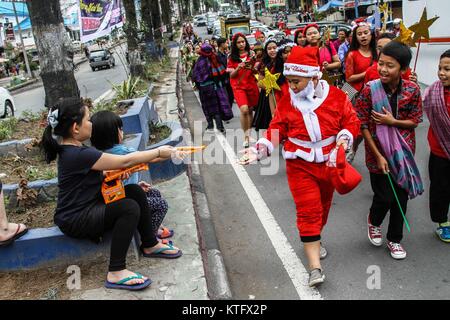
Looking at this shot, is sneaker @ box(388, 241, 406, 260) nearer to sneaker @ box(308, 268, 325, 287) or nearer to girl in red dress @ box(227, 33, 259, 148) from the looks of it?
sneaker @ box(308, 268, 325, 287)

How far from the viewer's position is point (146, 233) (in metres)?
3.72

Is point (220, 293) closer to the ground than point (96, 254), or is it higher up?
closer to the ground

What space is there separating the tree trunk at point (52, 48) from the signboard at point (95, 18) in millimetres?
944

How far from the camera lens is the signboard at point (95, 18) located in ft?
23.9

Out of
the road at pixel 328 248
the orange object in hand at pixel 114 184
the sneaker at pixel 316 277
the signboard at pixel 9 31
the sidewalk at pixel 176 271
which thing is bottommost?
the road at pixel 328 248

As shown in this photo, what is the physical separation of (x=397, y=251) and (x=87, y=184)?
253 centimetres

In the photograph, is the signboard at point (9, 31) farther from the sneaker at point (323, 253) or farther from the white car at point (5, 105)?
the sneaker at point (323, 253)

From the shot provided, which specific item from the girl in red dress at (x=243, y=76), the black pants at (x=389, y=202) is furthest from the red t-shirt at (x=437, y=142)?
the girl in red dress at (x=243, y=76)

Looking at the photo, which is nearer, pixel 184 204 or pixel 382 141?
pixel 382 141
